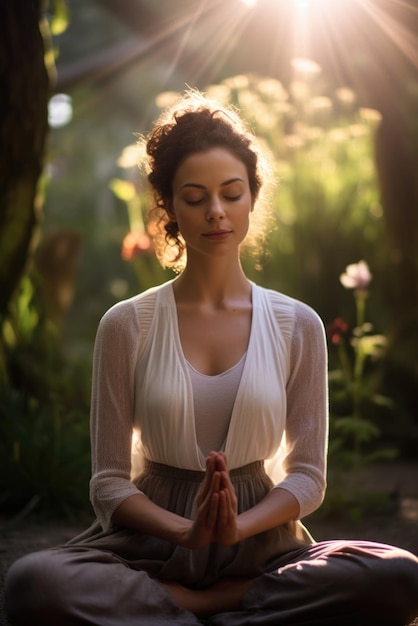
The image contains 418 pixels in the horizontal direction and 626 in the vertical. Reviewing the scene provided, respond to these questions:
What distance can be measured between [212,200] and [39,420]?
1882 mm

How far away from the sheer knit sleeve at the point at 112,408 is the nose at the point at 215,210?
1.03ft

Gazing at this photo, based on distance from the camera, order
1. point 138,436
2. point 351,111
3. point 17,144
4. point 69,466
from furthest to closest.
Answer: point 351,111
point 17,144
point 69,466
point 138,436

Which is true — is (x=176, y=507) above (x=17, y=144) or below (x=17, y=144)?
below

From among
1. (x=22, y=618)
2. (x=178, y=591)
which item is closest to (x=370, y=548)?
(x=178, y=591)

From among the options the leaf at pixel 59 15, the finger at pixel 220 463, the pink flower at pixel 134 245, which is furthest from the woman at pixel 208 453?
the pink flower at pixel 134 245

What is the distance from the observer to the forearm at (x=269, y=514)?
2.15 metres

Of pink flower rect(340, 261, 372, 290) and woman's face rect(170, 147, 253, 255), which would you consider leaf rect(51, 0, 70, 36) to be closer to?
pink flower rect(340, 261, 372, 290)

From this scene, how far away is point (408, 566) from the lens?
2123mm

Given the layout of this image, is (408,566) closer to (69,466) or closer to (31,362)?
(69,466)

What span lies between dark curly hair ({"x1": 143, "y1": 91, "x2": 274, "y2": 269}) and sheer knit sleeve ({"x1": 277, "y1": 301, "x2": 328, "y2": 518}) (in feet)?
1.25

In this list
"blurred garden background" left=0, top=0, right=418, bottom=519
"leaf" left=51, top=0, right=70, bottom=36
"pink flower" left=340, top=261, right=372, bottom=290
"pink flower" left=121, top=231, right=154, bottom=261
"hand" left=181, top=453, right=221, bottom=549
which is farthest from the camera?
"pink flower" left=121, top=231, right=154, bottom=261

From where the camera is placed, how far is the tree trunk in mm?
3750

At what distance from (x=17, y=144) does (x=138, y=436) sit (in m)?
1.86

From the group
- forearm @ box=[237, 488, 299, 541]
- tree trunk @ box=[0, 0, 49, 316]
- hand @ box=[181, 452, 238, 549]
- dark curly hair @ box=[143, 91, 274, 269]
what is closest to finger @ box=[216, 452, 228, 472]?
hand @ box=[181, 452, 238, 549]
